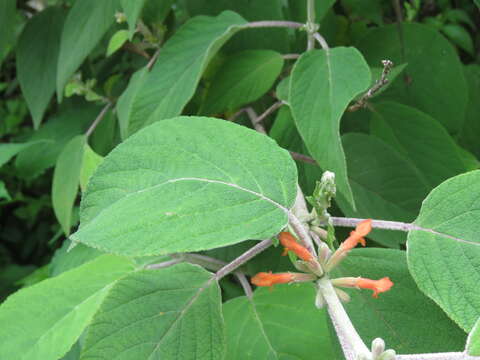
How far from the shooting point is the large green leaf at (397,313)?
0.51 m

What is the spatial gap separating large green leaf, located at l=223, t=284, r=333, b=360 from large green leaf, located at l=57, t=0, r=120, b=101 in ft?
1.76

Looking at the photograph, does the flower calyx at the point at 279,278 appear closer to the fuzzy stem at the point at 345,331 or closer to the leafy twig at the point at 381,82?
the fuzzy stem at the point at 345,331

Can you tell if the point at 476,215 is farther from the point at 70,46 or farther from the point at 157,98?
the point at 70,46

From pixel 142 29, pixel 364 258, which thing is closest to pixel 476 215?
pixel 364 258

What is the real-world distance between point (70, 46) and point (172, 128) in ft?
1.82

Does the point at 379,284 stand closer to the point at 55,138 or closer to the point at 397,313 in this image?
the point at 397,313

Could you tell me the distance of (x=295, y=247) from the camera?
0.44 m

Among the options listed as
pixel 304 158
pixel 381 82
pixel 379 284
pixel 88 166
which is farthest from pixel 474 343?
pixel 88 166

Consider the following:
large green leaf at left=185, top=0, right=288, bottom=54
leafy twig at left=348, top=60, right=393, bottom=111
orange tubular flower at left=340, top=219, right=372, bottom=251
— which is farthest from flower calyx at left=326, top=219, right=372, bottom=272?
large green leaf at left=185, top=0, right=288, bottom=54

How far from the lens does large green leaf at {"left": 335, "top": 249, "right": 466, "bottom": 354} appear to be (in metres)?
0.51

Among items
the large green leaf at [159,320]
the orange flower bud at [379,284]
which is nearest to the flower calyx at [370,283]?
the orange flower bud at [379,284]

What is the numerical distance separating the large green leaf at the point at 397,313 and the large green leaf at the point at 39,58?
793mm

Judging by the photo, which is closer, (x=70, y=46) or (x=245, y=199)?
(x=245, y=199)

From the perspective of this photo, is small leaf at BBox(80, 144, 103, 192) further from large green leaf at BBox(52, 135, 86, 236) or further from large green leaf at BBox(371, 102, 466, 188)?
large green leaf at BBox(371, 102, 466, 188)
